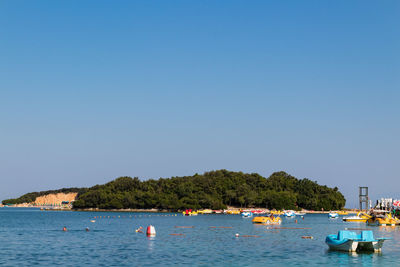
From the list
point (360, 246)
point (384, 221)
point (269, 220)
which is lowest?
point (269, 220)

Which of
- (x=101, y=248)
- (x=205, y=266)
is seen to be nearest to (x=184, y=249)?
(x=101, y=248)

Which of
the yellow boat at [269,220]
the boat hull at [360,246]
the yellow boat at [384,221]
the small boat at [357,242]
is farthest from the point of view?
the yellow boat at [269,220]

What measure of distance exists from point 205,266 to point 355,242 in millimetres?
20708

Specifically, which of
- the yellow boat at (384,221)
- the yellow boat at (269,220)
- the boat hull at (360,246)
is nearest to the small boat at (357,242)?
the boat hull at (360,246)

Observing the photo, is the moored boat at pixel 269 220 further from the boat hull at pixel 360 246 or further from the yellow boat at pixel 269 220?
the boat hull at pixel 360 246

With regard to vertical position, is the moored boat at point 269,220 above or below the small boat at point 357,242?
below

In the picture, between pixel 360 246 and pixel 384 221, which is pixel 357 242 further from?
pixel 384 221

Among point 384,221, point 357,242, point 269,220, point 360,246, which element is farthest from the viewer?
point 269,220

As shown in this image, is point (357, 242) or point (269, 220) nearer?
point (357, 242)

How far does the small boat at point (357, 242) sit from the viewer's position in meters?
62.0

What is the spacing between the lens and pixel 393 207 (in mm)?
161875

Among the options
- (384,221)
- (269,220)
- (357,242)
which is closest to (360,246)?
(357,242)

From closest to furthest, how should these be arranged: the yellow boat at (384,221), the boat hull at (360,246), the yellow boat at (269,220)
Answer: the boat hull at (360,246) < the yellow boat at (384,221) < the yellow boat at (269,220)

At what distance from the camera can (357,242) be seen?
62.2 meters
